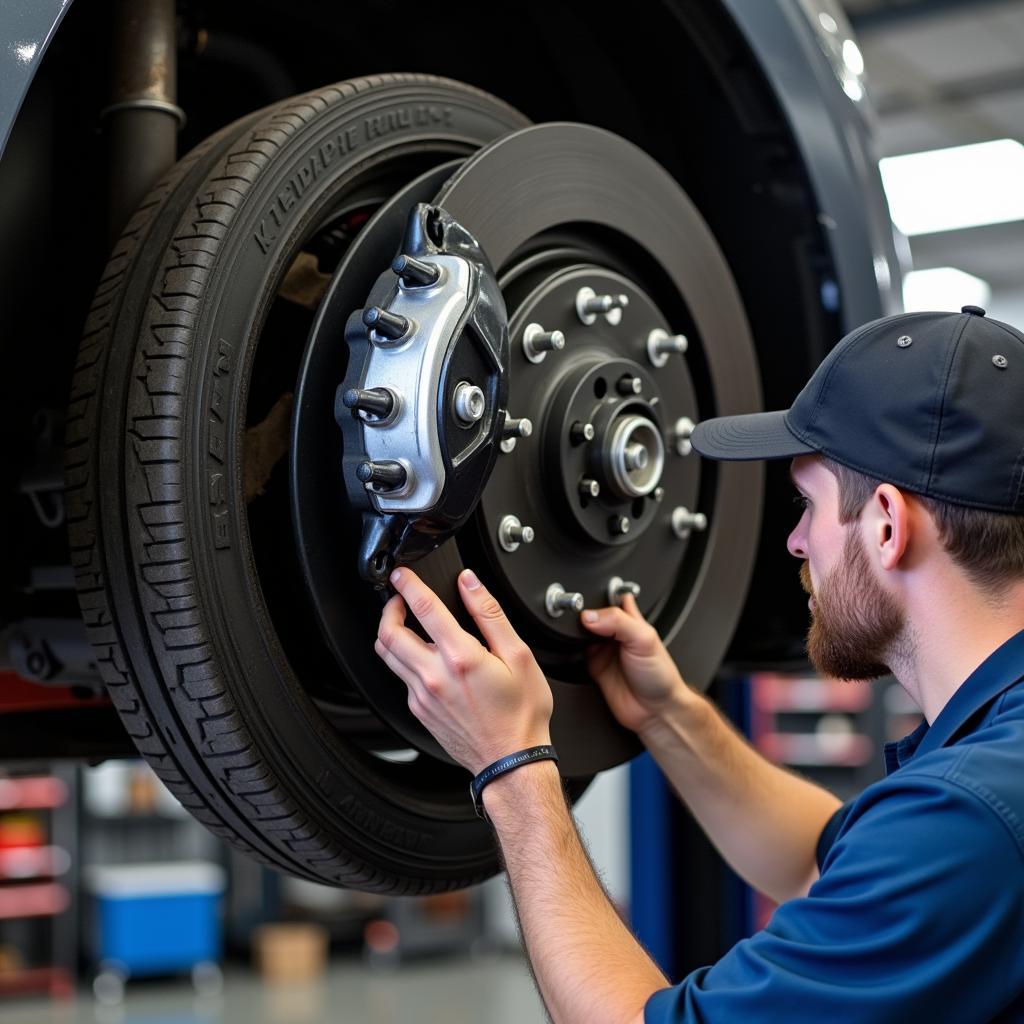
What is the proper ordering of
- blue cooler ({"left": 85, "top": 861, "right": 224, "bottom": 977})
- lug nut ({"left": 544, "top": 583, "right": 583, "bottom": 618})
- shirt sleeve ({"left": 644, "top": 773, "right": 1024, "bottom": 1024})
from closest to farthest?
shirt sleeve ({"left": 644, "top": 773, "right": 1024, "bottom": 1024})
lug nut ({"left": 544, "top": 583, "right": 583, "bottom": 618})
blue cooler ({"left": 85, "top": 861, "right": 224, "bottom": 977})

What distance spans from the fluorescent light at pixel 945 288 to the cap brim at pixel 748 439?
7.64 metres

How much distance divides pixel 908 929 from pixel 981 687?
217 mm

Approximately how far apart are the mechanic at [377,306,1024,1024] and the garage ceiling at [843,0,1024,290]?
435 cm

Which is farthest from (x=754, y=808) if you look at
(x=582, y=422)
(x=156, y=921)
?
(x=156, y=921)

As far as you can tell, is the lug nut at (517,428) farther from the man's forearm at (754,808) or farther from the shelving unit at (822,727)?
the shelving unit at (822,727)

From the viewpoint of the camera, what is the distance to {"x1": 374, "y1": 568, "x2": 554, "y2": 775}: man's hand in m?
0.97

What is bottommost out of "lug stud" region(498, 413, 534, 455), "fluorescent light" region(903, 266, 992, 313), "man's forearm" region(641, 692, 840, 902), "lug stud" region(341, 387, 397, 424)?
"man's forearm" region(641, 692, 840, 902)

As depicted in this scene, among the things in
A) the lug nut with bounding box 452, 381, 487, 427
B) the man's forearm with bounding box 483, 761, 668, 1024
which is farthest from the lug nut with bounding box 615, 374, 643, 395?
the man's forearm with bounding box 483, 761, 668, 1024

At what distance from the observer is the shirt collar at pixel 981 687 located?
0.94 m

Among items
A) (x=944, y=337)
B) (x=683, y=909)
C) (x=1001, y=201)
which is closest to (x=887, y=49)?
(x=1001, y=201)

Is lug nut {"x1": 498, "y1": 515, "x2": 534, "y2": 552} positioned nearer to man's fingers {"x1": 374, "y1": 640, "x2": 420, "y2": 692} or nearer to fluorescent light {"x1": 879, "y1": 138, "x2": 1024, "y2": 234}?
man's fingers {"x1": 374, "y1": 640, "x2": 420, "y2": 692}

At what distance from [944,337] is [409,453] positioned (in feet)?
1.29

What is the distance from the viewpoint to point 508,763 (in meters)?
0.98

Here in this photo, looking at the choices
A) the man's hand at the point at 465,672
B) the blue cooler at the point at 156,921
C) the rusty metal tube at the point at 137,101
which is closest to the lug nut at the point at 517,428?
the man's hand at the point at 465,672
